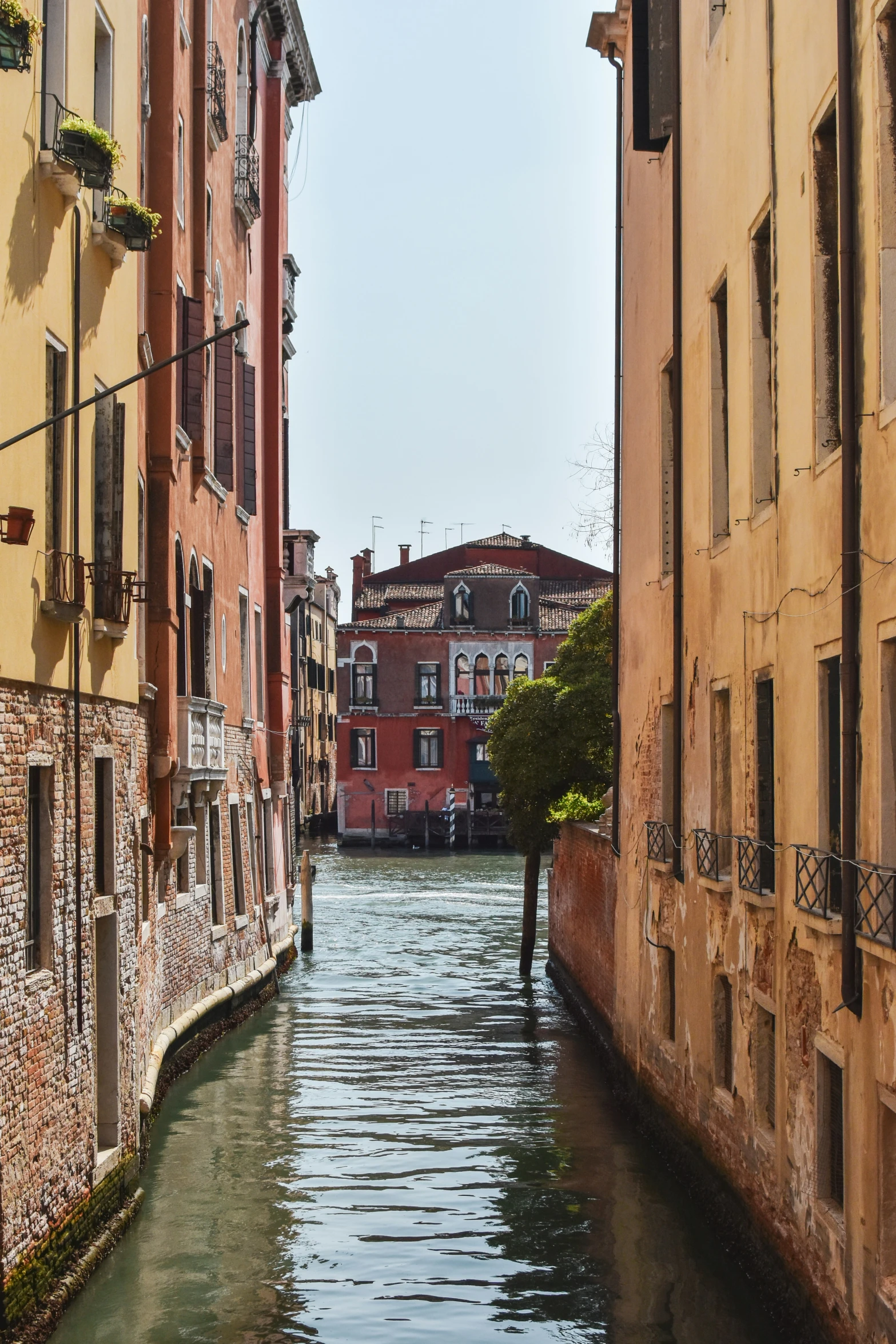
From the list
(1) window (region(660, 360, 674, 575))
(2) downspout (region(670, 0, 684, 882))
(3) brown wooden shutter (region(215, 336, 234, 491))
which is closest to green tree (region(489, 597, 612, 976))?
(3) brown wooden shutter (region(215, 336, 234, 491))

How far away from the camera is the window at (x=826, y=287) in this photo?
752 cm

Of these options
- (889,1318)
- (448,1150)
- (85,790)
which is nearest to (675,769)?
(448,1150)

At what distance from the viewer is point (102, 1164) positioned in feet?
29.7

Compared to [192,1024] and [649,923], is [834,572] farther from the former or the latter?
[192,1024]

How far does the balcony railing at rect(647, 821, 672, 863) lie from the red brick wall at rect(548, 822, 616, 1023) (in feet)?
8.18

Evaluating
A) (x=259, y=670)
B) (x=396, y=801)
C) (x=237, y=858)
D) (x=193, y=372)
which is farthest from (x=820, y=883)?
(x=396, y=801)

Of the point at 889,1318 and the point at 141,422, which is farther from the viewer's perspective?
the point at 141,422

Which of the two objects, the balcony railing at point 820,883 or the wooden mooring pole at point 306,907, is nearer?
the balcony railing at point 820,883

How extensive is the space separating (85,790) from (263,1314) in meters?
2.80

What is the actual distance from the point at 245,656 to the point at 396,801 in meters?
37.5

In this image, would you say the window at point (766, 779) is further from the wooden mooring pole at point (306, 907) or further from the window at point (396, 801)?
the window at point (396, 801)

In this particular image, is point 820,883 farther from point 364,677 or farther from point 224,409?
point 364,677

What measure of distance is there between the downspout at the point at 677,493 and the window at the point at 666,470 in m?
0.34

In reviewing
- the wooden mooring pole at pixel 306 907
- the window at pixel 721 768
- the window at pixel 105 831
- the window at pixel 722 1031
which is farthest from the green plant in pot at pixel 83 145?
the wooden mooring pole at pixel 306 907
